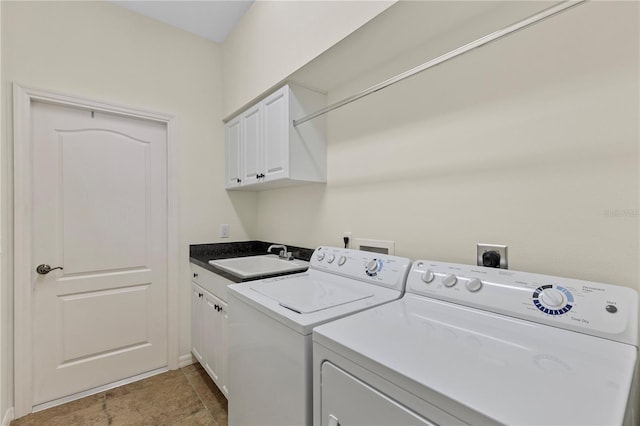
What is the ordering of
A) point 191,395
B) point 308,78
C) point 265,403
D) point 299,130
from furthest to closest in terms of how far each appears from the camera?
point 191,395, point 299,130, point 308,78, point 265,403

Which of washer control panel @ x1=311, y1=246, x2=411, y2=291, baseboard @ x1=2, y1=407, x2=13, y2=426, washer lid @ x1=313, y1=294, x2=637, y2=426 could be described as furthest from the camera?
baseboard @ x1=2, y1=407, x2=13, y2=426

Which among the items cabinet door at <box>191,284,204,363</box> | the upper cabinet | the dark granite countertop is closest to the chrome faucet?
the dark granite countertop

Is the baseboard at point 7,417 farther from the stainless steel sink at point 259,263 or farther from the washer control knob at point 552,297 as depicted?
the washer control knob at point 552,297

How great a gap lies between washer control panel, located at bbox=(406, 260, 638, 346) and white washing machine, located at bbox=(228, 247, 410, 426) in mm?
207

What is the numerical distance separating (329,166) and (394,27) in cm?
92

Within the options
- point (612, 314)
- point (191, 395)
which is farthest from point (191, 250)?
point (612, 314)

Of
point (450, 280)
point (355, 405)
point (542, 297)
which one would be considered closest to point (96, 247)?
point (355, 405)

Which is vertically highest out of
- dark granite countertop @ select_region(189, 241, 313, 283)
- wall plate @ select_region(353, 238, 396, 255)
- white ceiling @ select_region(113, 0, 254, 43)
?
white ceiling @ select_region(113, 0, 254, 43)

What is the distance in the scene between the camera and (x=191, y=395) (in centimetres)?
201

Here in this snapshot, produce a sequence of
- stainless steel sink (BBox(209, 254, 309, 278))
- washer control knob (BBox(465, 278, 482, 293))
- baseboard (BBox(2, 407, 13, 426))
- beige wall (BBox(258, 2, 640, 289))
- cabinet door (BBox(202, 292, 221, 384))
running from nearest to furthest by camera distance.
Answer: beige wall (BBox(258, 2, 640, 289)), washer control knob (BBox(465, 278, 482, 293)), baseboard (BBox(2, 407, 13, 426)), cabinet door (BBox(202, 292, 221, 384)), stainless steel sink (BBox(209, 254, 309, 278))

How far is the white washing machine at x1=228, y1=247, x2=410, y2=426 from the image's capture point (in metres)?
0.96

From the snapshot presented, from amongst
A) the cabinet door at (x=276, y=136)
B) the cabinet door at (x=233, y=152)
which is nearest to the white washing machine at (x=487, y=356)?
the cabinet door at (x=276, y=136)

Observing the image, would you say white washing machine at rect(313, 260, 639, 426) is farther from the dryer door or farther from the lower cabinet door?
the lower cabinet door

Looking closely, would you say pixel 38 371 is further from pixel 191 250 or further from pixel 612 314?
pixel 612 314
